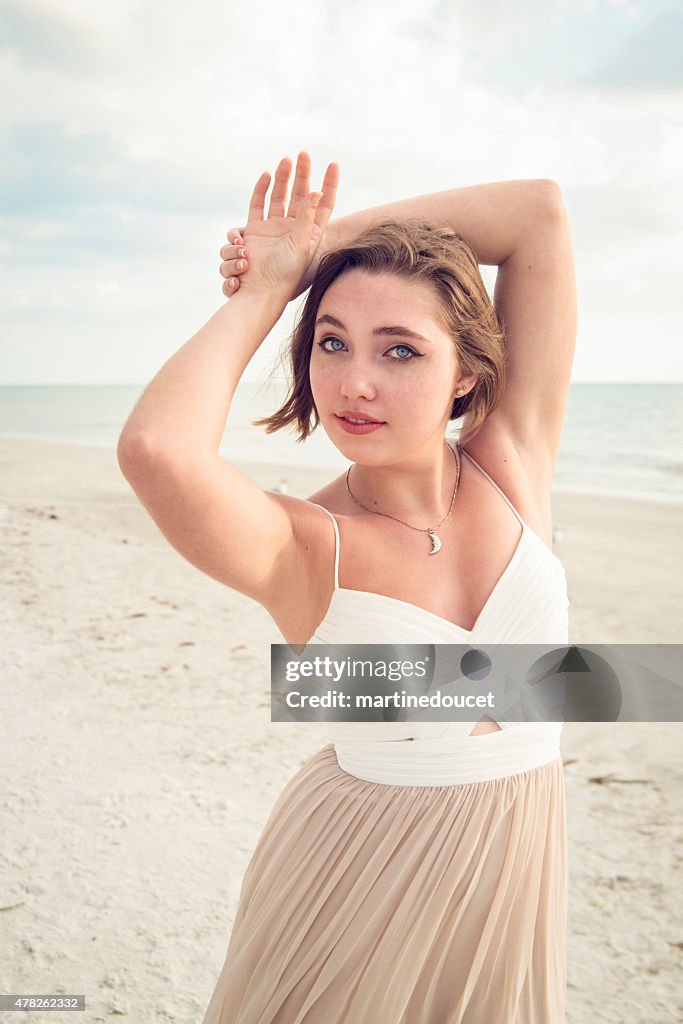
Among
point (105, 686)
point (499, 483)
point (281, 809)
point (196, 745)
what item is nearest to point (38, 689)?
point (105, 686)

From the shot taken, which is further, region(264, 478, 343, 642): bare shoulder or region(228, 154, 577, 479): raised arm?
region(228, 154, 577, 479): raised arm

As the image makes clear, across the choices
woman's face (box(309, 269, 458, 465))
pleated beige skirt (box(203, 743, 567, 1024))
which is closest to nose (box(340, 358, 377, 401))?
woman's face (box(309, 269, 458, 465))

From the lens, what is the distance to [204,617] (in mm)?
6508

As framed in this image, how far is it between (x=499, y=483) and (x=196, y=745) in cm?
302

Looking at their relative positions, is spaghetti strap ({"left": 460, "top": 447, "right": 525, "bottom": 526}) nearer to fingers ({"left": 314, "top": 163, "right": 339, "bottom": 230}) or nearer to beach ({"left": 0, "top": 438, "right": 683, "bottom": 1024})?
fingers ({"left": 314, "top": 163, "right": 339, "bottom": 230})

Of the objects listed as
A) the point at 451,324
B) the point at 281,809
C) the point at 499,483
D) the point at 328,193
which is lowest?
the point at 281,809

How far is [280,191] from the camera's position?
6.15 feet

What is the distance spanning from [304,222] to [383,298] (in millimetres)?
290

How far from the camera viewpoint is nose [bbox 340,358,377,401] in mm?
1647

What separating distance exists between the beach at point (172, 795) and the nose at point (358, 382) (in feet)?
7.02

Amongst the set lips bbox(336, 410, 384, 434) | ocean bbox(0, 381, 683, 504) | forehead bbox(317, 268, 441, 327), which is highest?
ocean bbox(0, 381, 683, 504)

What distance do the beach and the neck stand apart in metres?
1.88

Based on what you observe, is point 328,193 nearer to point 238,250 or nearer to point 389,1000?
point 238,250

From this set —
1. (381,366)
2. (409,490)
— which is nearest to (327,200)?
(381,366)
